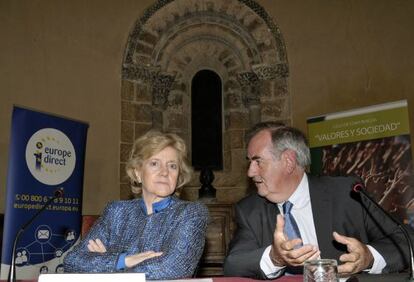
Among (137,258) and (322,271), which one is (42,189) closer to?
(137,258)

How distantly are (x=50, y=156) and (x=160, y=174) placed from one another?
237cm

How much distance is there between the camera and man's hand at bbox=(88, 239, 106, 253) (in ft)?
6.82

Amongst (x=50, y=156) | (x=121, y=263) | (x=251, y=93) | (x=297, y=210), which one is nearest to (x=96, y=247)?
(x=121, y=263)

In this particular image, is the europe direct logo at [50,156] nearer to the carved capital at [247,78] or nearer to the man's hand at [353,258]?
the carved capital at [247,78]

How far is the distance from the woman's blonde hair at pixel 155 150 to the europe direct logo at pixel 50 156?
2.08 m

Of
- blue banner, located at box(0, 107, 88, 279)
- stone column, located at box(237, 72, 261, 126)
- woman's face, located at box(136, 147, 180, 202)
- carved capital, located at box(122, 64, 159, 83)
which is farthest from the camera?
stone column, located at box(237, 72, 261, 126)

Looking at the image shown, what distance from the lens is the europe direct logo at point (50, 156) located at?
13.6 ft

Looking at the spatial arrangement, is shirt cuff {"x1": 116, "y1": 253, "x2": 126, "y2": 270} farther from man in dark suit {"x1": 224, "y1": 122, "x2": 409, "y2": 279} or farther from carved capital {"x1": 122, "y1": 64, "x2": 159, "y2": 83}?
carved capital {"x1": 122, "y1": 64, "x2": 159, "y2": 83}

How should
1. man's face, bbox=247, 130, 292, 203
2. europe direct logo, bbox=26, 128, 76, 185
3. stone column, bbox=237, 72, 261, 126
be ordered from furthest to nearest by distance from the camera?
stone column, bbox=237, 72, 261, 126 → europe direct logo, bbox=26, 128, 76, 185 → man's face, bbox=247, 130, 292, 203

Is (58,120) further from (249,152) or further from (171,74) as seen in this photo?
(249,152)

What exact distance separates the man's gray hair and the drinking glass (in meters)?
1.18

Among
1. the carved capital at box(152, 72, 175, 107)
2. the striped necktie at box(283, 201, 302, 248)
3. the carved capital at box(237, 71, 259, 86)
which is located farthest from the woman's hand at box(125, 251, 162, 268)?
the carved capital at box(237, 71, 259, 86)

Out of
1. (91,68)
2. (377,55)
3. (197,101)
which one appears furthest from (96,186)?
(377,55)

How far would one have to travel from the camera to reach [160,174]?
223 cm
